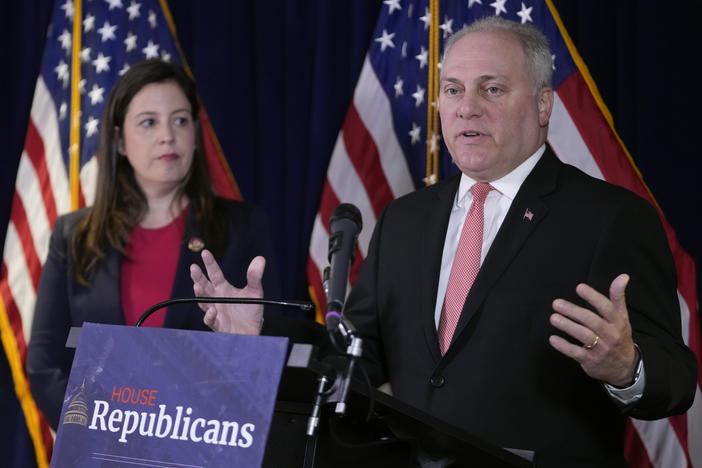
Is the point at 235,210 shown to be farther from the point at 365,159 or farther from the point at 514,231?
the point at 514,231

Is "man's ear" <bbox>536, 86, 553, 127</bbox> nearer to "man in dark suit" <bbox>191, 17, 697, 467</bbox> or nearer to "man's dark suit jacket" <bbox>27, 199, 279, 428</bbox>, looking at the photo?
"man in dark suit" <bbox>191, 17, 697, 467</bbox>

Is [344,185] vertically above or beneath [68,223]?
above

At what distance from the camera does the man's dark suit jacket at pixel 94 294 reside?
2926 mm

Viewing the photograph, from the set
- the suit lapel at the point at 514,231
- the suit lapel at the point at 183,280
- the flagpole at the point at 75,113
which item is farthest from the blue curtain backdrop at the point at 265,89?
the suit lapel at the point at 514,231

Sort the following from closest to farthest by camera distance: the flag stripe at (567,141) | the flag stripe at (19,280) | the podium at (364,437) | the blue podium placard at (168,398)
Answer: the blue podium placard at (168,398) → the podium at (364,437) → the flag stripe at (567,141) → the flag stripe at (19,280)

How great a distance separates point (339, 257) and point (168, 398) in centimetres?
33

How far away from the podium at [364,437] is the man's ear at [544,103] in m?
1.07

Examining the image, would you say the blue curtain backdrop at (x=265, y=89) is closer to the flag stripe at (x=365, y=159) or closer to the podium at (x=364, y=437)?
the flag stripe at (x=365, y=159)

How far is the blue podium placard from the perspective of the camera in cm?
120

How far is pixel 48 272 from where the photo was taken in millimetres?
3057

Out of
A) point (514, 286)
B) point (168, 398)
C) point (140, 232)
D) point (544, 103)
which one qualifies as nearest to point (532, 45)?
point (544, 103)

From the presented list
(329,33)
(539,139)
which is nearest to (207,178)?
(329,33)

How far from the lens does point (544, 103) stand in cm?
231

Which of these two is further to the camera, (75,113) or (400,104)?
(75,113)
